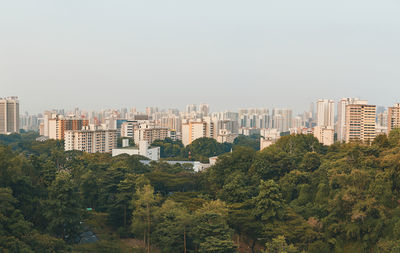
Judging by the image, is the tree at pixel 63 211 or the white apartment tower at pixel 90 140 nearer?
the tree at pixel 63 211

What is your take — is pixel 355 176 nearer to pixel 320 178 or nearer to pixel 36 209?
pixel 320 178

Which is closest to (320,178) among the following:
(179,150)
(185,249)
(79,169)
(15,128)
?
(185,249)

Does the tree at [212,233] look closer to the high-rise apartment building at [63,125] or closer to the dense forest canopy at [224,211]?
the dense forest canopy at [224,211]

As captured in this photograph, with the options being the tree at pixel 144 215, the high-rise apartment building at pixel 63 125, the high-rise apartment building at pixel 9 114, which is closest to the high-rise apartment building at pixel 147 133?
the high-rise apartment building at pixel 63 125

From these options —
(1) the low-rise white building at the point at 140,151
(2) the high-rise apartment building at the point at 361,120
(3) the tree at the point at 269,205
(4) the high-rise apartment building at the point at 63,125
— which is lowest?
(1) the low-rise white building at the point at 140,151

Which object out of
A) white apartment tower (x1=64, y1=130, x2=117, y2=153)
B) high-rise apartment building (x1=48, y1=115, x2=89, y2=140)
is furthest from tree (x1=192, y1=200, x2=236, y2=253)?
high-rise apartment building (x1=48, y1=115, x2=89, y2=140)

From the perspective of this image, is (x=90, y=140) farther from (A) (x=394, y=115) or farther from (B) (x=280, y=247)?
(B) (x=280, y=247)

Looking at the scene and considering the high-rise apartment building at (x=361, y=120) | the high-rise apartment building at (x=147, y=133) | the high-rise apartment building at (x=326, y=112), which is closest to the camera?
the high-rise apartment building at (x=361, y=120)
